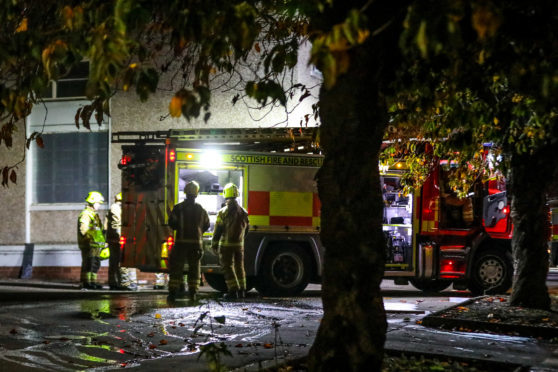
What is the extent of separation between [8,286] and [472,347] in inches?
429

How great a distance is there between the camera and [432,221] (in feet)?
46.9

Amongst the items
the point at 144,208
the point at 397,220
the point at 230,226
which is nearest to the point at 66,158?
the point at 144,208

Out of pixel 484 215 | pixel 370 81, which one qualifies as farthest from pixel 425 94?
pixel 484 215

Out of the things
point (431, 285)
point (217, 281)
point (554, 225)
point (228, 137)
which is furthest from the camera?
point (554, 225)

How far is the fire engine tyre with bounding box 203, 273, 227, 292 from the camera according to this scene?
564 inches

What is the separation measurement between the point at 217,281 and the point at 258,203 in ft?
5.94

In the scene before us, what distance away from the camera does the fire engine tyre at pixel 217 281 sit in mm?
14336

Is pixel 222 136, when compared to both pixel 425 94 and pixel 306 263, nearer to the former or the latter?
pixel 306 263

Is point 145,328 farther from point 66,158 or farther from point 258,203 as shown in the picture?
point 66,158

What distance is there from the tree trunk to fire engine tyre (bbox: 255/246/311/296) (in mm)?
8391

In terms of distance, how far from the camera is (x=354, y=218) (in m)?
5.04

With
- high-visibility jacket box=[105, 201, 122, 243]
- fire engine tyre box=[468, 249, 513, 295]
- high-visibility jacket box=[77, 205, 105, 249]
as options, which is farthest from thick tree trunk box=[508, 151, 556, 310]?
high-visibility jacket box=[77, 205, 105, 249]

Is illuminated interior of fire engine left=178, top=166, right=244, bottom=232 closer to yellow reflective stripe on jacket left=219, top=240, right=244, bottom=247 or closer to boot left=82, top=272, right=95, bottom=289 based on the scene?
yellow reflective stripe on jacket left=219, top=240, right=244, bottom=247

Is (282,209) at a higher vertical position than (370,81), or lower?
lower
